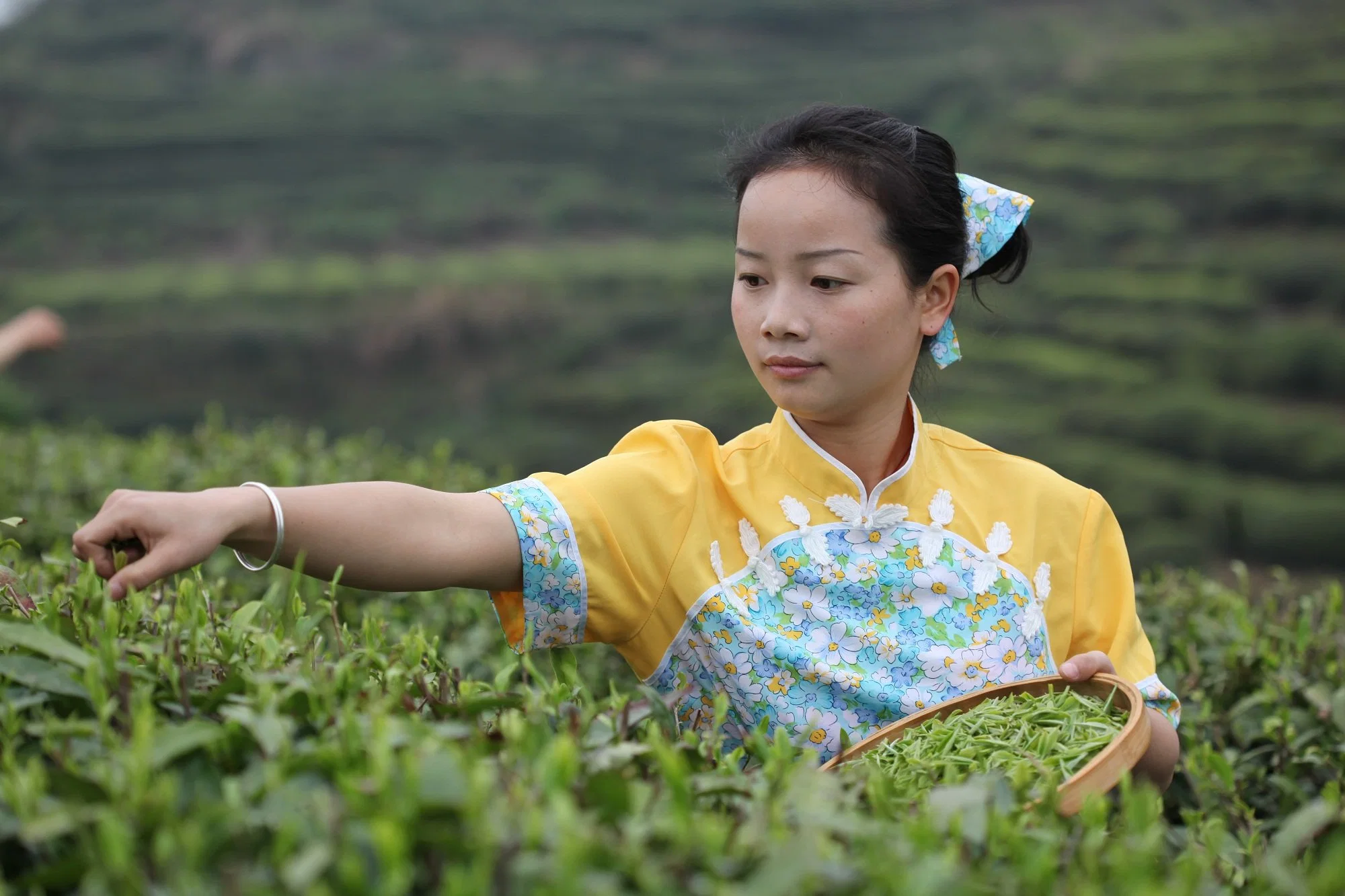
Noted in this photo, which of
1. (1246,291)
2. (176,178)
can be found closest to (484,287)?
(176,178)

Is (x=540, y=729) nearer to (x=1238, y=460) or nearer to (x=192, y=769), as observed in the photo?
(x=192, y=769)

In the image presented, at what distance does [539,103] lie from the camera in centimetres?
1011

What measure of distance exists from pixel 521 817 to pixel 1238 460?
6.44 m

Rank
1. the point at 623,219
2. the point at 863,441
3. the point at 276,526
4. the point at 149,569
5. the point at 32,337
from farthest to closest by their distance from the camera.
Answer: the point at 623,219
the point at 32,337
the point at 863,441
the point at 276,526
the point at 149,569

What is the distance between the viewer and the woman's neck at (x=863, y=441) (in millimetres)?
1527

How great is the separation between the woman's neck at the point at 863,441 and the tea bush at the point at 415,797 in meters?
0.45

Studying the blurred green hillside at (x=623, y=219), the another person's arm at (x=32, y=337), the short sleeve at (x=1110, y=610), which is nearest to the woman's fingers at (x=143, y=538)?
the short sleeve at (x=1110, y=610)

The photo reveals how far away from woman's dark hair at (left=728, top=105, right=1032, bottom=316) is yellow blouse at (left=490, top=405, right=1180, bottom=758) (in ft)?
0.74

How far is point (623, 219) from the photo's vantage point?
9352 mm

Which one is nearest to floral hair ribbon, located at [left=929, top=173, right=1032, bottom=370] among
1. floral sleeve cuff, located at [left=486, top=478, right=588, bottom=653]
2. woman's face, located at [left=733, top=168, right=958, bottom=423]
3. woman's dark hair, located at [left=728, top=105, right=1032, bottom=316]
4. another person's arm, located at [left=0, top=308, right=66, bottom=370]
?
woman's dark hair, located at [left=728, top=105, right=1032, bottom=316]

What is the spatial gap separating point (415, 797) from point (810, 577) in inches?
30.4

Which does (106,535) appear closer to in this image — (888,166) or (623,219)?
(888,166)

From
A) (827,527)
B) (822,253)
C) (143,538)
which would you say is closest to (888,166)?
(822,253)

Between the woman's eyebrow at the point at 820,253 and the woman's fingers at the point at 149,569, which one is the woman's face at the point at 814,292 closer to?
the woman's eyebrow at the point at 820,253
